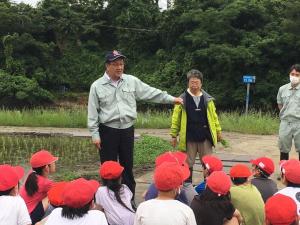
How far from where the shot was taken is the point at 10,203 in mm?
3809

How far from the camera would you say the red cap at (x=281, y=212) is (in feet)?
10.8

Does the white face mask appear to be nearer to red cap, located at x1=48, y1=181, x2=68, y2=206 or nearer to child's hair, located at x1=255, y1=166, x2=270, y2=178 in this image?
child's hair, located at x1=255, y1=166, x2=270, y2=178

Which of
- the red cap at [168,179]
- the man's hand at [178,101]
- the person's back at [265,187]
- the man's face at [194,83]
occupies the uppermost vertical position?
the man's face at [194,83]

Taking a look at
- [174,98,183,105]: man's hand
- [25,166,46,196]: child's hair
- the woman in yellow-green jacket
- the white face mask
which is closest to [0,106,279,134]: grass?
the white face mask

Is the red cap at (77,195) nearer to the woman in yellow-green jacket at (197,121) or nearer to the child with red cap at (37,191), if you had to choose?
the child with red cap at (37,191)

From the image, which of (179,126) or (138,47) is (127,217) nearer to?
(179,126)

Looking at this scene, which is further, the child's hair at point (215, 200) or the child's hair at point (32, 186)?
the child's hair at point (32, 186)

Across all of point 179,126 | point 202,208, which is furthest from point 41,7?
point 202,208

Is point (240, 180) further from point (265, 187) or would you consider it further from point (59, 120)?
point (59, 120)

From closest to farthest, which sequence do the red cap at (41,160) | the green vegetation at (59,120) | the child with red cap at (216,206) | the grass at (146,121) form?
1. the child with red cap at (216,206)
2. the red cap at (41,160)
3. the grass at (146,121)
4. the green vegetation at (59,120)

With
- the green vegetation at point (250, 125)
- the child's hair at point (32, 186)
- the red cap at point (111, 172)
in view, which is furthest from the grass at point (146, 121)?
the child's hair at point (32, 186)

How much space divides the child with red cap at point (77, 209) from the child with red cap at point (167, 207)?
1.07ft

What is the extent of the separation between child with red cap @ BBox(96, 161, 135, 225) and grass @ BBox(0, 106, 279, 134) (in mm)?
10178

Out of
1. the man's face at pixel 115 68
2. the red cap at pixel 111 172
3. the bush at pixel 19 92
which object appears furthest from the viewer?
the bush at pixel 19 92
